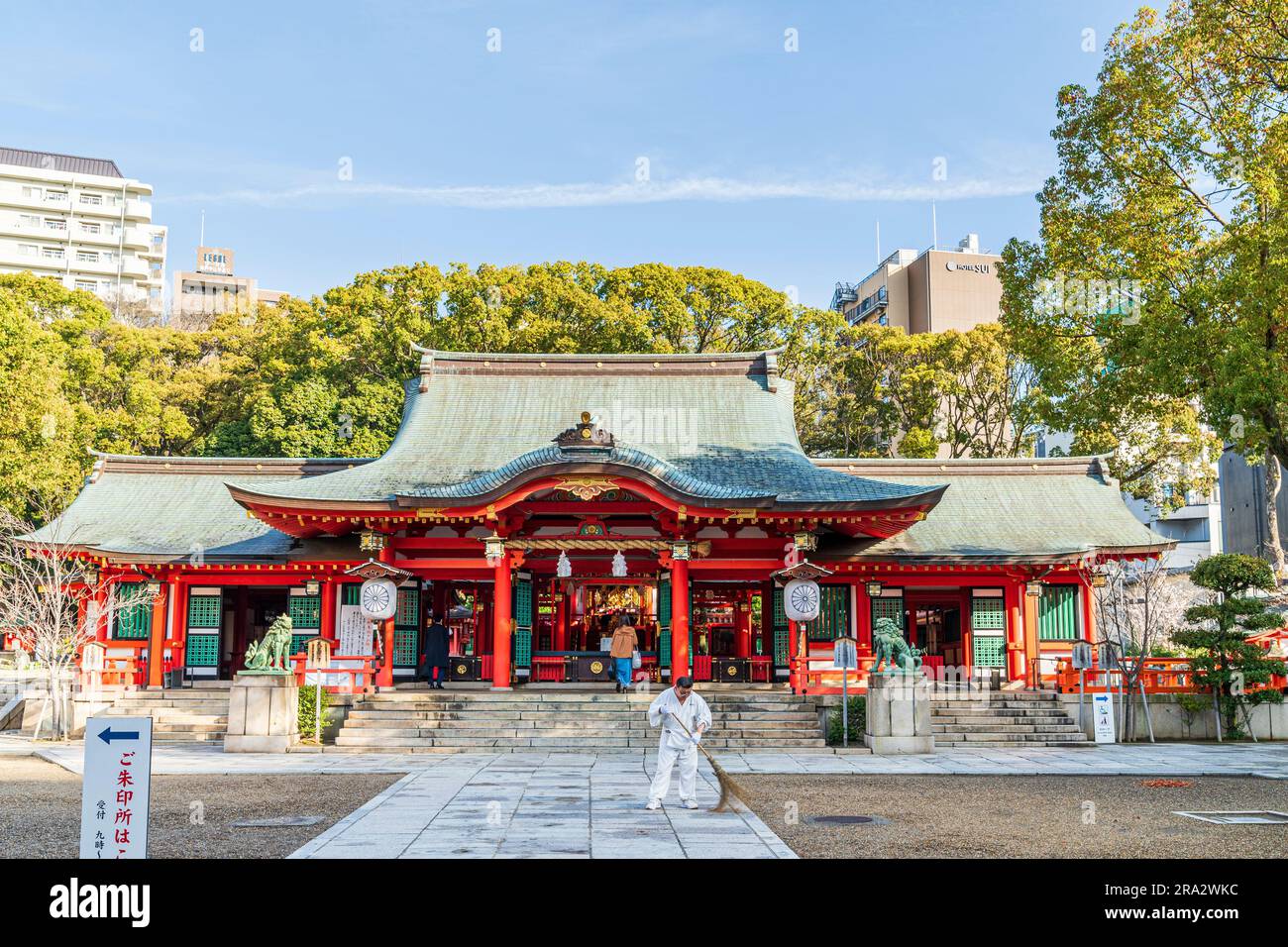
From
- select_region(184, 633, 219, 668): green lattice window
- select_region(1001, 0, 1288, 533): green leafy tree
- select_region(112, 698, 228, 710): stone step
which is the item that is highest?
select_region(1001, 0, 1288, 533): green leafy tree

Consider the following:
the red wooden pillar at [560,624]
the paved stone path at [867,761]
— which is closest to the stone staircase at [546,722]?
the paved stone path at [867,761]

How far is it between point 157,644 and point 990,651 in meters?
18.9

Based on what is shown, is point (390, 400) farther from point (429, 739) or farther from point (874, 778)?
Answer: point (874, 778)

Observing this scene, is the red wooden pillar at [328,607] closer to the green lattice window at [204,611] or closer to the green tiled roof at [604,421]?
the green tiled roof at [604,421]

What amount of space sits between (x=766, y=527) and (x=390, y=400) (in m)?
20.7

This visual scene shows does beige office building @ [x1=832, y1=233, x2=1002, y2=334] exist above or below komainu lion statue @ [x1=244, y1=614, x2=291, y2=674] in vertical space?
above

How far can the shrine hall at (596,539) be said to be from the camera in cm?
2086

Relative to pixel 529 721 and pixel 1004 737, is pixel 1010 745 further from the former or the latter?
pixel 529 721

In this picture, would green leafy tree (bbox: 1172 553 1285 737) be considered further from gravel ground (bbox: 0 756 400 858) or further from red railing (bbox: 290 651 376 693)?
A: red railing (bbox: 290 651 376 693)

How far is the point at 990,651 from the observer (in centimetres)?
2445

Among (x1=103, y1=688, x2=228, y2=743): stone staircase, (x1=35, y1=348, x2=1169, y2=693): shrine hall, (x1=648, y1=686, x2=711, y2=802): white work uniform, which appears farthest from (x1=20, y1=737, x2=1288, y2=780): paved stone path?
(x1=648, y1=686, x2=711, y2=802): white work uniform

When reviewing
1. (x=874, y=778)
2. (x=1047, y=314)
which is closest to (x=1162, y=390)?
(x=1047, y=314)

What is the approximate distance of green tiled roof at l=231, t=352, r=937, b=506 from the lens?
2338 centimetres

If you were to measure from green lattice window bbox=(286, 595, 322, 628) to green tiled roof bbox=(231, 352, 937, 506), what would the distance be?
2772 mm
